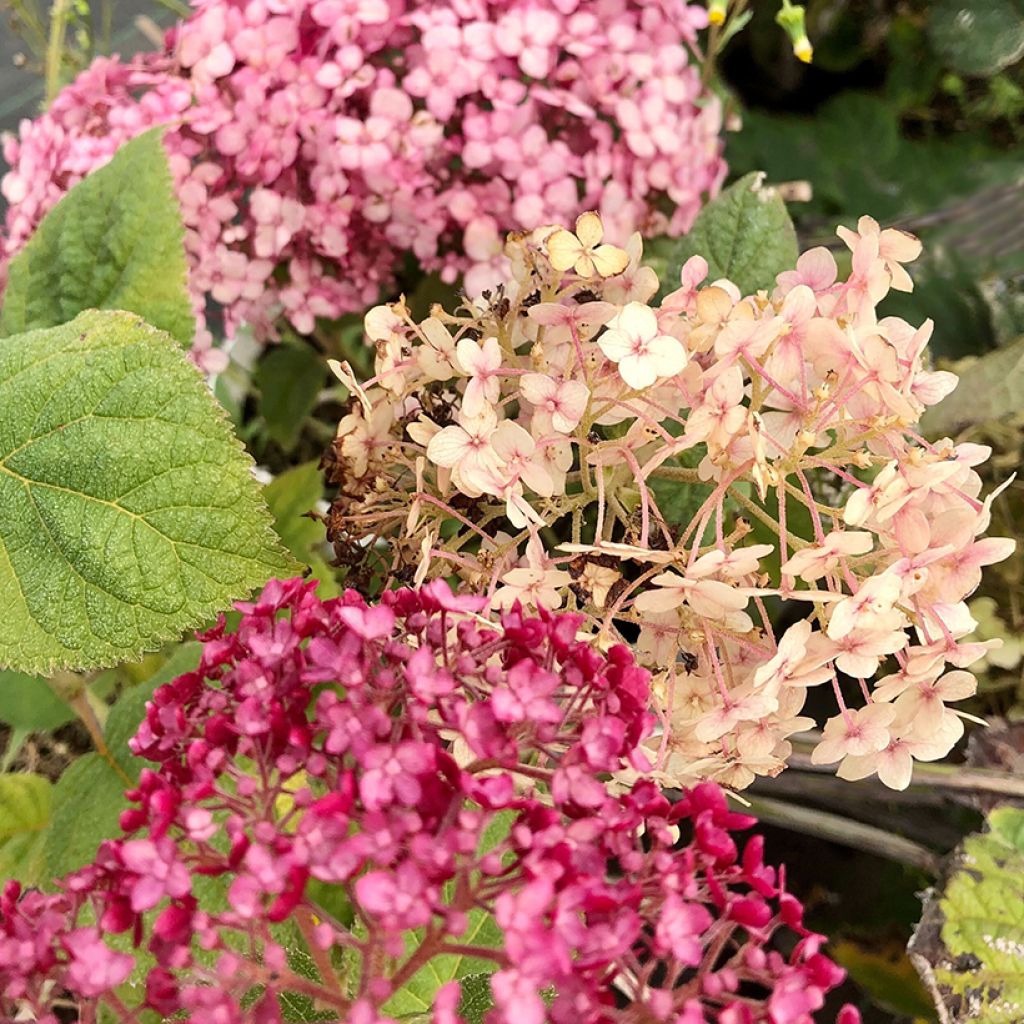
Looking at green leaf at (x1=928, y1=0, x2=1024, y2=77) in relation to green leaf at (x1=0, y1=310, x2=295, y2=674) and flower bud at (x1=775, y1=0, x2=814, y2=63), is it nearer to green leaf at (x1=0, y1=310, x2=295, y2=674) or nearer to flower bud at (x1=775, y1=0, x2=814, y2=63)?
flower bud at (x1=775, y1=0, x2=814, y2=63)

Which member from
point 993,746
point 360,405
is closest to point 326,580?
point 360,405

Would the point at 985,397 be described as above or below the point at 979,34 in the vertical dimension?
below

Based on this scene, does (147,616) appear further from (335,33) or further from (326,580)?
(335,33)

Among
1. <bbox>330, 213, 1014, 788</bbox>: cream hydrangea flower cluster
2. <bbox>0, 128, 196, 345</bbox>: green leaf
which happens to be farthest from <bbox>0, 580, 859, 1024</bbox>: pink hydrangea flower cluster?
<bbox>0, 128, 196, 345</bbox>: green leaf

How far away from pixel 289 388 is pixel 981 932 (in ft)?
2.30

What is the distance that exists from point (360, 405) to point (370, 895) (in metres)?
0.27

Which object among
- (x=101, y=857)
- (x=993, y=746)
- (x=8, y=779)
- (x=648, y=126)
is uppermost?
(x=648, y=126)

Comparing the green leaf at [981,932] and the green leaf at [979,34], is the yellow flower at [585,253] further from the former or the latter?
the green leaf at [979,34]

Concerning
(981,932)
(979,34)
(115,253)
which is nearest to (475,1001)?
(981,932)

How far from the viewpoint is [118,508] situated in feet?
1.61

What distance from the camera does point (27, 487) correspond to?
51cm

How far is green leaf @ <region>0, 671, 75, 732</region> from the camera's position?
0.80 m

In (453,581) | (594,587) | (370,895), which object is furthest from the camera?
(453,581)

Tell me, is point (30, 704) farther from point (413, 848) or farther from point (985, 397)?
point (985, 397)
